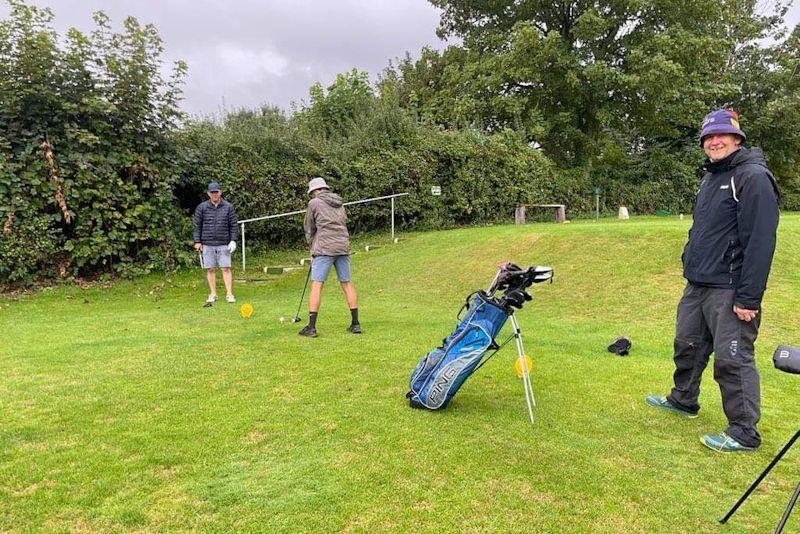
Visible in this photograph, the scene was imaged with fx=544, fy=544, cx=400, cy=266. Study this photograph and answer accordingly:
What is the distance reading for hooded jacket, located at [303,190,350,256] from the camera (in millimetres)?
6723

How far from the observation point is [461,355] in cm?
391

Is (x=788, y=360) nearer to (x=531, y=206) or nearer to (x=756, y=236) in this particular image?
(x=756, y=236)

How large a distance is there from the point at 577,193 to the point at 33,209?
18.4 meters

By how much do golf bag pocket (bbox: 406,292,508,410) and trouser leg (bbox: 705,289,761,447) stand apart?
1.44 m

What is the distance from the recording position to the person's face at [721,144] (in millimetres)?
3646

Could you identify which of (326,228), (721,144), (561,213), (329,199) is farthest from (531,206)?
(721,144)

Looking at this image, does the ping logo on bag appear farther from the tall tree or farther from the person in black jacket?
the tall tree

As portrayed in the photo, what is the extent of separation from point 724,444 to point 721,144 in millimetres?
1977

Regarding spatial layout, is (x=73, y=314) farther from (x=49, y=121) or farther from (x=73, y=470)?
(x=73, y=470)

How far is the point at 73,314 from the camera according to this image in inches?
A: 334

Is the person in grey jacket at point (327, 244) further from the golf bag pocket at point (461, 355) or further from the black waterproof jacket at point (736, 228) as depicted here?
the black waterproof jacket at point (736, 228)

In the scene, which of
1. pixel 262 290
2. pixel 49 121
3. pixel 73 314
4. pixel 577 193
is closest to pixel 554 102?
pixel 577 193

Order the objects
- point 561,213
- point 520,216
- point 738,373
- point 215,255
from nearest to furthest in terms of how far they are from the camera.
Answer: point 738,373 < point 215,255 < point 520,216 < point 561,213

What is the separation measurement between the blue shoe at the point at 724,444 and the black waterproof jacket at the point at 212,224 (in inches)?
298
